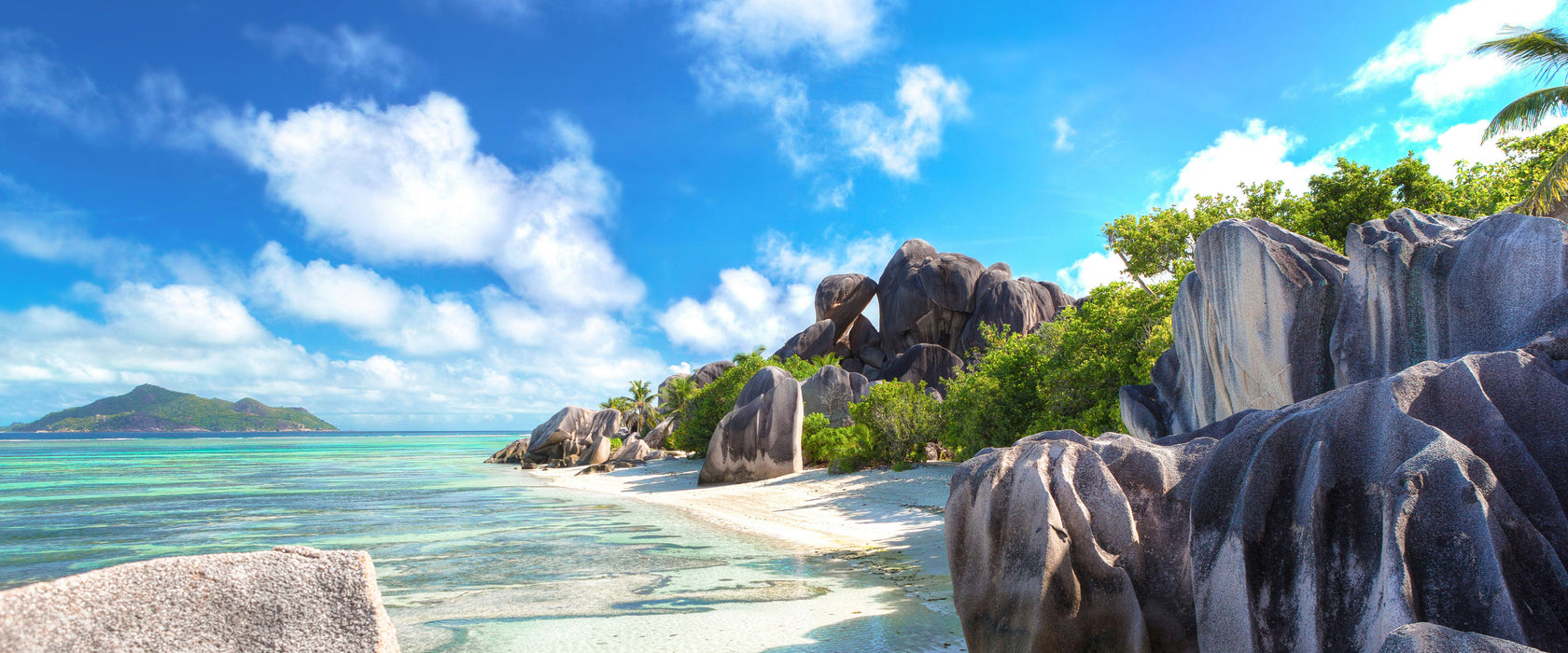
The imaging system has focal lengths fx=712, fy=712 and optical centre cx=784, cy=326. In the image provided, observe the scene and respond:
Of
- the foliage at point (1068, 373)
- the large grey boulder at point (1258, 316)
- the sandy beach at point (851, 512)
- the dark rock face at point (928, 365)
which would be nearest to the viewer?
the large grey boulder at point (1258, 316)

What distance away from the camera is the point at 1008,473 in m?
5.79

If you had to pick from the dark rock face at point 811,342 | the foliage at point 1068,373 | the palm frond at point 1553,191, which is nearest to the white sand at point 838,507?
the foliage at point 1068,373

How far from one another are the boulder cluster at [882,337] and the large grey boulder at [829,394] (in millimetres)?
39

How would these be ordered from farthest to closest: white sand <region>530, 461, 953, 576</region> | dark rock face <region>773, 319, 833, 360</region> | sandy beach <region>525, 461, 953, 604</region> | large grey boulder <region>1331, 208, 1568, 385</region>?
dark rock face <region>773, 319, 833, 360</region> → white sand <region>530, 461, 953, 576</region> → sandy beach <region>525, 461, 953, 604</region> → large grey boulder <region>1331, 208, 1568, 385</region>

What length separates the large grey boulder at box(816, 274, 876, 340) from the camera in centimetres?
4878

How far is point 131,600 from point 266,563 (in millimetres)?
384

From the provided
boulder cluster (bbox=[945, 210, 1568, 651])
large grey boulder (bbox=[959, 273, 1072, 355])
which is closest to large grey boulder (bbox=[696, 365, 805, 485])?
boulder cluster (bbox=[945, 210, 1568, 651])

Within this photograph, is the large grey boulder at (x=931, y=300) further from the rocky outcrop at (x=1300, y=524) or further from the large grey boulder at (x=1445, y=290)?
the rocky outcrop at (x=1300, y=524)

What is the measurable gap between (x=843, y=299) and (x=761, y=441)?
28298 mm

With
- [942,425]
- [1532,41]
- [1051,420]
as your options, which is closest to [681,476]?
[942,425]

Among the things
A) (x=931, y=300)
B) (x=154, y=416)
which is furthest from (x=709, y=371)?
(x=154, y=416)

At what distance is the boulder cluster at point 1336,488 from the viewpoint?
10.7 ft

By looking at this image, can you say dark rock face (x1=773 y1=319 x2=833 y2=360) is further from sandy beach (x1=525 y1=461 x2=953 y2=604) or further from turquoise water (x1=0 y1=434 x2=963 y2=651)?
turquoise water (x1=0 y1=434 x2=963 y2=651)

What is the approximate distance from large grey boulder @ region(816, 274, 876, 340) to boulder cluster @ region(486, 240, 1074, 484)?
0.23ft
